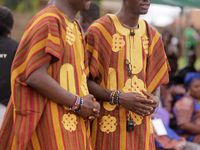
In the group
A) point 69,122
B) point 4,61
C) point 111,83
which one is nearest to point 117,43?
point 111,83

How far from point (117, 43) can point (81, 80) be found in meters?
0.58

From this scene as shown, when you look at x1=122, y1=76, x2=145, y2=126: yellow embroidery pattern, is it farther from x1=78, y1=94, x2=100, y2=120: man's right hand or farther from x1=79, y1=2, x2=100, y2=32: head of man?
x1=79, y1=2, x2=100, y2=32: head of man

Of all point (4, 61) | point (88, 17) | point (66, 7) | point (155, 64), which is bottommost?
point (155, 64)

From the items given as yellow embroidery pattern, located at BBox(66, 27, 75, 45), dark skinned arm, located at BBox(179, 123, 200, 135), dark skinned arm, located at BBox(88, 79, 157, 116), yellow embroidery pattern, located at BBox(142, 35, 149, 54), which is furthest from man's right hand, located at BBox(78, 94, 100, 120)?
dark skinned arm, located at BBox(179, 123, 200, 135)

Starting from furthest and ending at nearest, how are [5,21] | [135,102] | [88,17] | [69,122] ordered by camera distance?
1. [88,17]
2. [5,21]
3. [135,102]
4. [69,122]

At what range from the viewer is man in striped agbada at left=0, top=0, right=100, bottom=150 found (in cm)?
187

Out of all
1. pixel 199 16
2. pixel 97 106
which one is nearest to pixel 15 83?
pixel 97 106

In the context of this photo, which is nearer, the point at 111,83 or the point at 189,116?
the point at 111,83

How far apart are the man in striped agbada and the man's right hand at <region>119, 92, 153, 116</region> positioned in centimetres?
36

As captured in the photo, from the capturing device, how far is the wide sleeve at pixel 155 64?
2589 millimetres

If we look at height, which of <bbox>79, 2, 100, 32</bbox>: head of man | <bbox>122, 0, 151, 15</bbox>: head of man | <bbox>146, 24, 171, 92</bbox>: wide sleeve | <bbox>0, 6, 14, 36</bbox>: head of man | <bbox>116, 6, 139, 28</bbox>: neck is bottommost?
<bbox>146, 24, 171, 92</bbox>: wide sleeve

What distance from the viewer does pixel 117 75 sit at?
2.47 meters

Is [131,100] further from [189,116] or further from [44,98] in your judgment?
[189,116]

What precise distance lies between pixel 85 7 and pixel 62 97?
727 millimetres
